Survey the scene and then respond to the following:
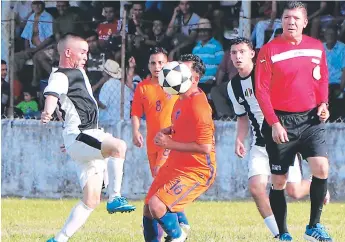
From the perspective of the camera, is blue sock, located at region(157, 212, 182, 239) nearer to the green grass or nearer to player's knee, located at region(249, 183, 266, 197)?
the green grass

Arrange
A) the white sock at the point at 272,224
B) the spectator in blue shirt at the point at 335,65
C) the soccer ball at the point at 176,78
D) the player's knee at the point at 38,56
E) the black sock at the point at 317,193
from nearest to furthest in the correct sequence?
the soccer ball at the point at 176,78
the black sock at the point at 317,193
the white sock at the point at 272,224
the spectator in blue shirt at the point at 335,65
the player's knee at the point at 38,56

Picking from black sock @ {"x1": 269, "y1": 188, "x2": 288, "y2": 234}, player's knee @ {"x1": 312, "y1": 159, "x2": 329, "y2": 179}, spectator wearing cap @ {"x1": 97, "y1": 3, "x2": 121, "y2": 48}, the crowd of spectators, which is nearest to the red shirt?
player's knee @ {"x1": 312, "y1": 159, "x2": 329, "y2": 179}

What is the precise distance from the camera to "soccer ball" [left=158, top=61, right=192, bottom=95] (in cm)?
956

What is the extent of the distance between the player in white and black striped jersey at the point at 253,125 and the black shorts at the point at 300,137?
829 millimetres

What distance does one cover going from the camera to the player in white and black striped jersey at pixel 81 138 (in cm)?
1003

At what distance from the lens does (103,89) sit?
59.6 ft

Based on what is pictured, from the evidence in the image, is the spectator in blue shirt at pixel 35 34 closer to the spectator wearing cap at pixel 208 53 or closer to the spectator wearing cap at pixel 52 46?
the spectator wearing cap at pixel 52 46

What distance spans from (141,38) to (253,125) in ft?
23.2

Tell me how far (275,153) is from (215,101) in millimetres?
6803

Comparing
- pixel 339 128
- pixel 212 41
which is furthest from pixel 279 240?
pixel 212 41

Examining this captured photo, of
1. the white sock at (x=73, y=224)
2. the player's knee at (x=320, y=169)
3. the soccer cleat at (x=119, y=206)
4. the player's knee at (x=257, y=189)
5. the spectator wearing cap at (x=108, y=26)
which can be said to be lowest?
the white sock at (x=73, y=224)

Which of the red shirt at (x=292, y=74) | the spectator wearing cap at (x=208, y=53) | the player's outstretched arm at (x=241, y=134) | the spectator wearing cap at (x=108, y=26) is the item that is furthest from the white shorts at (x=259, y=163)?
the spectator wearing cap at (x=108, y=26)

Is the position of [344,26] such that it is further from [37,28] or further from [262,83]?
[262,83]

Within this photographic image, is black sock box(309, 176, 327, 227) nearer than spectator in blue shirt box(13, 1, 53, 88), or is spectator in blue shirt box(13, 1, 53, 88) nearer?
black sock box(309, 176, 327, 227)
